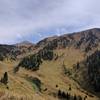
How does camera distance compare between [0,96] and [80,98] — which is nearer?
[0,96]

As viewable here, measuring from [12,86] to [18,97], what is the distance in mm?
33339

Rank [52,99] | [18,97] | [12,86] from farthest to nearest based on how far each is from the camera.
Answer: [52,99]
[12,86]
[18,97]

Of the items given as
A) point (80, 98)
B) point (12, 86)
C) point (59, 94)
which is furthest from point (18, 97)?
point (80, 98)

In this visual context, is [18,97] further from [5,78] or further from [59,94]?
[59,94]

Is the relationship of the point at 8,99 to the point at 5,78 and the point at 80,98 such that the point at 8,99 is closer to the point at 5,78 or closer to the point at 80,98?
the point at 5,78

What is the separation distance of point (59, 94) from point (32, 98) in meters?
51.1

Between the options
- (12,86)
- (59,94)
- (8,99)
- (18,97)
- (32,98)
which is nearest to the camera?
(8,99)

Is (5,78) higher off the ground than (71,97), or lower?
higher

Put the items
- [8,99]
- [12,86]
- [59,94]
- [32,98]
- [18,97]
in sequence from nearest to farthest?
[8,99] → [18,97] → [32,98] → [12,86] → [59,94]

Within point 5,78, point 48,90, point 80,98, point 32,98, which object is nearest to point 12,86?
point 5,78

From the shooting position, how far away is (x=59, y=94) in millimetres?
191250

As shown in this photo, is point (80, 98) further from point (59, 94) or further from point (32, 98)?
point (32, 98)

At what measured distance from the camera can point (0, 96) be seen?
120 meters

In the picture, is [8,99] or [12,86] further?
[12,86]
